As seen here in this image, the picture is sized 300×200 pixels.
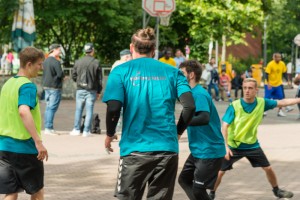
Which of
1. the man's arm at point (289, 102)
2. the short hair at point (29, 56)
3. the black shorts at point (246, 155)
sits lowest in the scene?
the black shorts at point (246, 155)

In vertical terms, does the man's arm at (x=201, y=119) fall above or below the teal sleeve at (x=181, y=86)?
below

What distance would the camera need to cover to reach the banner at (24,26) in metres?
23.3

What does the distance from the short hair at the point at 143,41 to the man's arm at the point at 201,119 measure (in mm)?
1073

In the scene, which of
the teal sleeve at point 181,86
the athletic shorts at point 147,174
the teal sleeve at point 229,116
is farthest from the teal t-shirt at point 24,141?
the teal sleeve at point 229,116

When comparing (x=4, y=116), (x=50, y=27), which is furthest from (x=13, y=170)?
(x=50, y=27)

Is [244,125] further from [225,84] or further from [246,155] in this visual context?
[225,84]

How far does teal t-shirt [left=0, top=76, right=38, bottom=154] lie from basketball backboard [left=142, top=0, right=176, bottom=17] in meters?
10.3

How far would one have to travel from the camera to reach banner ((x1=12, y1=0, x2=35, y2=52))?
23.3m

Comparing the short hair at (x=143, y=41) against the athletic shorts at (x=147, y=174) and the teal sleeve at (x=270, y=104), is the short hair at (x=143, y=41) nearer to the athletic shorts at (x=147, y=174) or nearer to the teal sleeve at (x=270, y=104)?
the athletic shorts at (x=147, y=174)

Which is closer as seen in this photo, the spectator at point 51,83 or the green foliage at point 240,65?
the spectator at point 51,83

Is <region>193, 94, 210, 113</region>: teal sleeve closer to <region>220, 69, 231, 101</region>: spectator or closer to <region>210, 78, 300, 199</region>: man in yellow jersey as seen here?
<region>210, 78, 300, 199</region>: man in yellow jersey

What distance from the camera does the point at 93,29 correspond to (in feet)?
103

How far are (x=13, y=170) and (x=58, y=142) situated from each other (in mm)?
7791

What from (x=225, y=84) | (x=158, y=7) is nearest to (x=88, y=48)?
(x=158, y=7)
